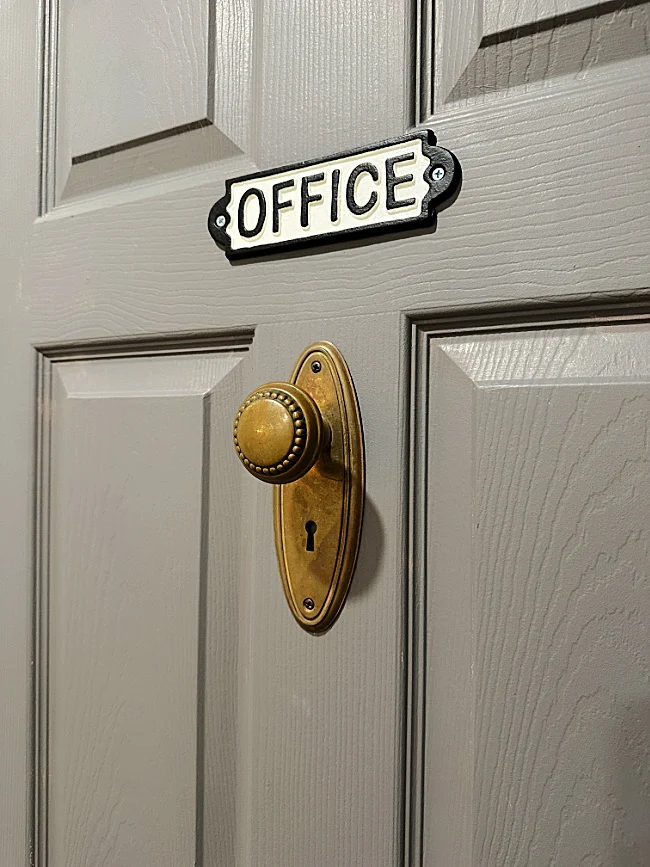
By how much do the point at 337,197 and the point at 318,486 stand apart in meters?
0.16

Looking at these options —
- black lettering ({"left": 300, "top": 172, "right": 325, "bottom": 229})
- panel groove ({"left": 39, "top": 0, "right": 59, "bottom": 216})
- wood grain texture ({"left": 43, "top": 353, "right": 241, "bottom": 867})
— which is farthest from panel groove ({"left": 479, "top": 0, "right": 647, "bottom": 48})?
panel groove ({"left": 39, "top": 0, "right": 59, "bottom": 216})

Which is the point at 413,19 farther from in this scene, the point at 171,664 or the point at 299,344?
the point at 171,664

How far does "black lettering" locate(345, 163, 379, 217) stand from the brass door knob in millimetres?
108

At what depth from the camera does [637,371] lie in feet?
1.15

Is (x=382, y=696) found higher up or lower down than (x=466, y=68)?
lower down

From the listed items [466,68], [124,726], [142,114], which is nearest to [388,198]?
[466,68]

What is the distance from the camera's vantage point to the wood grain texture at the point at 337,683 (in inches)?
16.2

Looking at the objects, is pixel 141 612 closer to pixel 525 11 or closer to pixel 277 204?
pixel 277 204

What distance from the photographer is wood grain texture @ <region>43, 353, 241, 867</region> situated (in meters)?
0.48

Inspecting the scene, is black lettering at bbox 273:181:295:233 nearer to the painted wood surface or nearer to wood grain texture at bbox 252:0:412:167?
wood grain texture at bbox 252:0:412:167

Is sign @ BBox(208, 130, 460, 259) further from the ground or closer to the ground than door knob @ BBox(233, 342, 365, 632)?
further from the ground

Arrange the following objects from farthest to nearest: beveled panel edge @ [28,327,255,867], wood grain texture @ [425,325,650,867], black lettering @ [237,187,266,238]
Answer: beveled panel edge @ [28,327,255,867]
black lettering @ [237,187,266,238]
wood grain texture @ [425,325,650,867]

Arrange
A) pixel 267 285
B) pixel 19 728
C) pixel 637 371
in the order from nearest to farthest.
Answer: pixel 637 371
pixel 267 285
pixel 19 728

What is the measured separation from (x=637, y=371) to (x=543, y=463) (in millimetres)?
59
